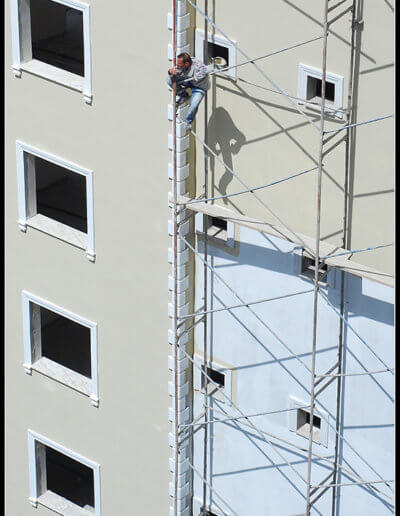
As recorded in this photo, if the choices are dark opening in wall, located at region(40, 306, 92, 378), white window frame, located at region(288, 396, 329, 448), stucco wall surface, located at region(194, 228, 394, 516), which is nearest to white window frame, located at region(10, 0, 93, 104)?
stucco wall surface, located at region(194, 228, 394, 516)

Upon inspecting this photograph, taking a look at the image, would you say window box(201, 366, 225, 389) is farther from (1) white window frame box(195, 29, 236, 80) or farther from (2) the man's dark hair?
(2) the man's dark hair

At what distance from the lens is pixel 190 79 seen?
70.4ft

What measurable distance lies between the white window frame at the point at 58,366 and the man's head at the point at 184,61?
487 centimetres

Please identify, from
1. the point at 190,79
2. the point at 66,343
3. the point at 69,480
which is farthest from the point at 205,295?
the point at 69,480

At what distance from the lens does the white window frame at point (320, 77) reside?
20.7 meters

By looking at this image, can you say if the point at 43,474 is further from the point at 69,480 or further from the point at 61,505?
the point at 69,480

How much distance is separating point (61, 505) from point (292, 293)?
670 cm

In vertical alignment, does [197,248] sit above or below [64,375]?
above

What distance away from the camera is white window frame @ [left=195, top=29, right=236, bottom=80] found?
2153 centimetres

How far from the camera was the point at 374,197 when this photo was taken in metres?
20.9

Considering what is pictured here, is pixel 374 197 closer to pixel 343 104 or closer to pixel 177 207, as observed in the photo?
pixel 343 104

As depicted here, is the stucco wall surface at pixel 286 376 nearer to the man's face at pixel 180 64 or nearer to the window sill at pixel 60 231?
the window sill at pixel 60 231

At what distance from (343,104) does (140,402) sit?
6.22 metres

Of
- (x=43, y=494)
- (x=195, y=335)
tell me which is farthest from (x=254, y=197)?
(x=43, y=494)
